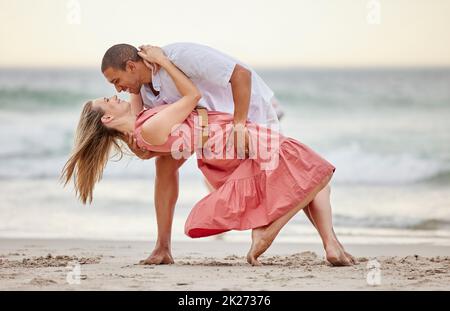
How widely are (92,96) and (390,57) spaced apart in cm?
584

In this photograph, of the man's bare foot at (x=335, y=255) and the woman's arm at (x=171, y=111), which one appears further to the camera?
the man's bare foot at (x=335, y=255)

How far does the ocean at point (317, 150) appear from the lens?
6.66 meters

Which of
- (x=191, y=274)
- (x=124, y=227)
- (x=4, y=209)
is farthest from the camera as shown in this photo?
(x=4, y=209)

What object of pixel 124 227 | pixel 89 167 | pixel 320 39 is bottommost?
pixel 124 227

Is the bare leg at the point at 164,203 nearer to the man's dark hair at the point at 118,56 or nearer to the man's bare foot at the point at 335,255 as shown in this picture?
the man's dark hair at the point at 118,56

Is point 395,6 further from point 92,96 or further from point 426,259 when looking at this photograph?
point 426,259

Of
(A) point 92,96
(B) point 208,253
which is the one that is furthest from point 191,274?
(A) point 92,96

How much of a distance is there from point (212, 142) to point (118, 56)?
1.97 feet

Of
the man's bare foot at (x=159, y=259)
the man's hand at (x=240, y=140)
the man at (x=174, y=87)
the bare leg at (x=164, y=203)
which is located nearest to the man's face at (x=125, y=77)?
the man at (x=174, y=87)

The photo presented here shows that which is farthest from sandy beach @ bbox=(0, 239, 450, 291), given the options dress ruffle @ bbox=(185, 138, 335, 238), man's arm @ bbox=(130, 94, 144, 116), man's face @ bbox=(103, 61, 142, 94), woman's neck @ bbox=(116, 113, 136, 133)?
man's face @ bbox=(103, 61, 142, 94)

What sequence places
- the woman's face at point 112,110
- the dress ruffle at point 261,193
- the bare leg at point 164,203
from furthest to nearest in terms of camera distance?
the bare leg at point 164,203
the woman's face at point 112,110
the dress ruffle at point 261,193

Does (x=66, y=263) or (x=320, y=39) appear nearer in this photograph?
(x=66, y=263)

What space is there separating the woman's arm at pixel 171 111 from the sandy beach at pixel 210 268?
0.63 m
